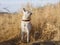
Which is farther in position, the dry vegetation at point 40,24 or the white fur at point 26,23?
the dry vegetation at point 40,24

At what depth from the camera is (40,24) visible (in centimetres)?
719

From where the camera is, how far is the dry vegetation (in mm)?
6793

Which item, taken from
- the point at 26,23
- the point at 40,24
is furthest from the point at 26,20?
the point at 40,24

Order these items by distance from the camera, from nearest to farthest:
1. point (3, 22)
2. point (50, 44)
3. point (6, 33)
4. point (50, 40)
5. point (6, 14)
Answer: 1. point (50, 44)
2. point (50, 40)
3. point (6, 33)
4. point (3, 22)
5. point (6, 14)

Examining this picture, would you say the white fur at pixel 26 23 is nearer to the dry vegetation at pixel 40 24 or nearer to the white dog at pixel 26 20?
the white dog at pixel 26 20

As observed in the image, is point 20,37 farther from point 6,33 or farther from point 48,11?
point 48,11

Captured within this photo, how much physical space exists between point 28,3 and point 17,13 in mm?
576

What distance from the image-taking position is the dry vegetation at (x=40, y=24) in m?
6.79

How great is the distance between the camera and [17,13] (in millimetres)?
7863

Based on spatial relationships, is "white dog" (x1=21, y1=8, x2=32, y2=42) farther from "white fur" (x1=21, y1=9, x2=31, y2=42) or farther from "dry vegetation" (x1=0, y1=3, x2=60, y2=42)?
"dry vegetation" (x1=0, y1=3, x2=60, y2=42)

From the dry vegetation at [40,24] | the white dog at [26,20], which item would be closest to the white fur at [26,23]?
the white dog at [26,20]

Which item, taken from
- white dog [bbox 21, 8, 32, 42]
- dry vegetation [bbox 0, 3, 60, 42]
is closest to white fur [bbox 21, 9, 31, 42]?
white dog [bbox 21, 8, 32, 42]

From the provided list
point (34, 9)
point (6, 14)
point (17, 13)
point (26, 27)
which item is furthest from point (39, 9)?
point (26, 27)

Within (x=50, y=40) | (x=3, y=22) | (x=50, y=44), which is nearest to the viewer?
(x=50, y=44)
